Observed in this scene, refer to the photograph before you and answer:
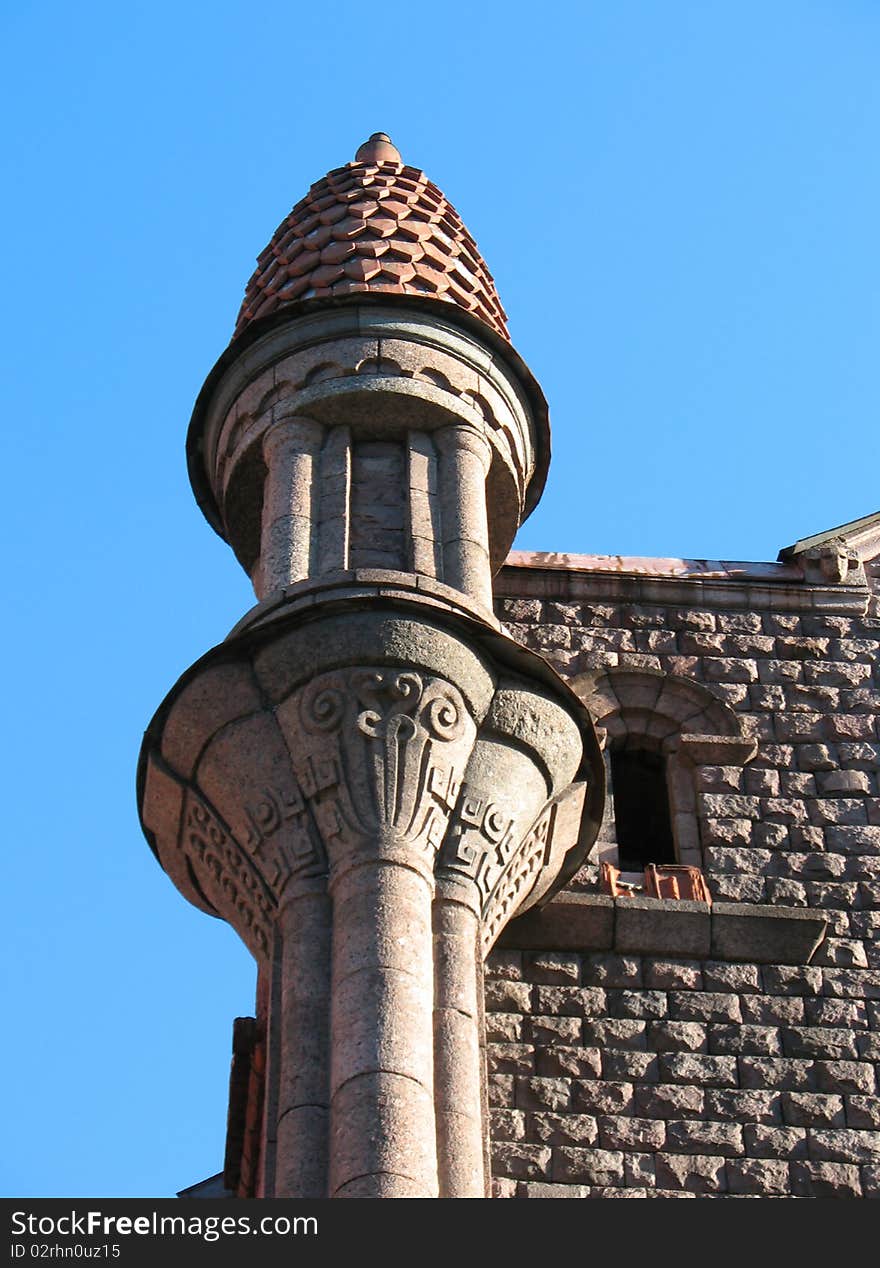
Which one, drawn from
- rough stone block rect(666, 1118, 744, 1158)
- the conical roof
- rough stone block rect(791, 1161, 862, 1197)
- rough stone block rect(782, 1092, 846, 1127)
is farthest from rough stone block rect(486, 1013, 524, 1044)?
the conical roof

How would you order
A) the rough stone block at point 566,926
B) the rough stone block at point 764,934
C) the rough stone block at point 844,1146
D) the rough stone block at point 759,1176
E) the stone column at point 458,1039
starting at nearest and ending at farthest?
the stone column at point 458,1039
the rough stone block at point 759,1176
the rough stone block at point 844,1146
the rough stone block at point 566,926
the rough stone block at point 764,934

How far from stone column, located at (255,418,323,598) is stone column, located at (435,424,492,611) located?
1.94ft

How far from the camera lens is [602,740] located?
13289 millimetres

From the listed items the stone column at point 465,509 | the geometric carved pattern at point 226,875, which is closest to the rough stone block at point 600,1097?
the geometric carved pattern at point 226,875

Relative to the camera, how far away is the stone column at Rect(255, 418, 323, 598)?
11.6m

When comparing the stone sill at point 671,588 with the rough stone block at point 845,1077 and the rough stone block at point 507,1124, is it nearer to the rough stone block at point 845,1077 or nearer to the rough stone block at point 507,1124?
the rough stone block at point 845,1077

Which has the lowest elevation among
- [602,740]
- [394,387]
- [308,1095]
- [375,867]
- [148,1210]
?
[148,1210]

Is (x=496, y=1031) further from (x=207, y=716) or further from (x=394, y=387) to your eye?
(x=394, y=387)

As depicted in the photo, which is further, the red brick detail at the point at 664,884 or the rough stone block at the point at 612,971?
the red brick detail at the point at 664,884

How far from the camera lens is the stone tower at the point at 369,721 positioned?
9.58 metres

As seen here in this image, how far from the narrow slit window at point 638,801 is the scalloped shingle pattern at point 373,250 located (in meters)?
2.23

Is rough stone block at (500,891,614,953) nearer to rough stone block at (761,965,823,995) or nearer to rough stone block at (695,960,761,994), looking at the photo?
rough stone block at (695,960,761,994)

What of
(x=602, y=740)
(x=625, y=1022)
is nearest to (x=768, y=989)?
(x=625, y=1022)

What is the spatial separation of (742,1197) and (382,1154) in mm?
2402
